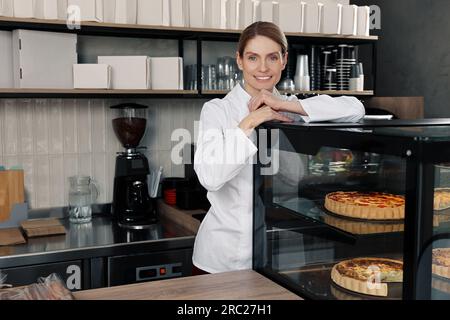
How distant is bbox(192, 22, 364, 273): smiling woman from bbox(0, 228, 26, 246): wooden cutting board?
3.50ft

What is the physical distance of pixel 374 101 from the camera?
3.83m

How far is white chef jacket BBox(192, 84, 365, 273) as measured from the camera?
1659 mm

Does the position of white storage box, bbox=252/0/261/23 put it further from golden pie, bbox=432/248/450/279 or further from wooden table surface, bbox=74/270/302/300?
golden pie, bbox=432/248/450/279

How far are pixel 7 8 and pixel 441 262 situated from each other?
7.94ft

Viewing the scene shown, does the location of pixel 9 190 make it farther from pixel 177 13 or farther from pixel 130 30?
pixel 177 13

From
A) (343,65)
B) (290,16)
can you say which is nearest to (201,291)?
(290,16)

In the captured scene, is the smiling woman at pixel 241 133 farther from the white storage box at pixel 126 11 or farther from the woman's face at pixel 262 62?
the white storage box at pixel 126 11

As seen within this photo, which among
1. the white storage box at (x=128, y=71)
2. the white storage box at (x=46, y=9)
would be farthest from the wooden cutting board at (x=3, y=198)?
the white storage box at (x=46, y=9)

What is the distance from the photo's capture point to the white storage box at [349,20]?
3.63m

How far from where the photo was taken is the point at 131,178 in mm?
3178

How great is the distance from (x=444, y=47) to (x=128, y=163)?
2273 millimetres

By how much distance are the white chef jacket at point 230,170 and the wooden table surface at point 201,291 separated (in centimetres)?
33
